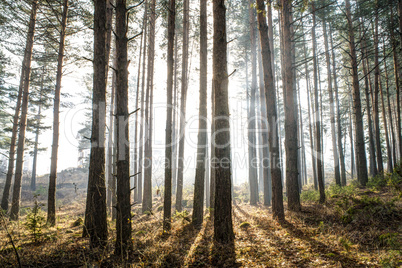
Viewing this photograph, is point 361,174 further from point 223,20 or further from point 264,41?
point 223,20

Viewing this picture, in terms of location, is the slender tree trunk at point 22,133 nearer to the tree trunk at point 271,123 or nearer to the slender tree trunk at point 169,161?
the slender tree trunk at point 169,161

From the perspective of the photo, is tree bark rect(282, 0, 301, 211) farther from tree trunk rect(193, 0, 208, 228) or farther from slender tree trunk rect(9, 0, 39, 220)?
slender tree trunk rect(9, 0, 39, 220)

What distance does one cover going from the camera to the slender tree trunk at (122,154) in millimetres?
4102

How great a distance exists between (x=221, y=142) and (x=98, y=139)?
129 inches

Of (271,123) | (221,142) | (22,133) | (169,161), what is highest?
(22,133)

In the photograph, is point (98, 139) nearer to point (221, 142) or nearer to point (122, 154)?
point (122, 154)

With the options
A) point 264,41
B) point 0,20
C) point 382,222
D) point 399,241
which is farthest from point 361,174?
point 0,20

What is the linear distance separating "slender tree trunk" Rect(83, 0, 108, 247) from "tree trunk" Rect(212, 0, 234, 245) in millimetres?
2854

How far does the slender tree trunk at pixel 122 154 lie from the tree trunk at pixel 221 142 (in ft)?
6.54

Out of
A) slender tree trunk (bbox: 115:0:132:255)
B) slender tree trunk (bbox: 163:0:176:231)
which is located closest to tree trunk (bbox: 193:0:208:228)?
slender tree trunk (bbox: 163:0:176:231)

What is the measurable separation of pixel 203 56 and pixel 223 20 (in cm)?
278

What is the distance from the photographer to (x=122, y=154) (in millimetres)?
4008

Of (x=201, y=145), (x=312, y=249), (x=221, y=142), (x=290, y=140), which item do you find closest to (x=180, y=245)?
(x=221, y=142)

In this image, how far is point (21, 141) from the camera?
32.9 ft
